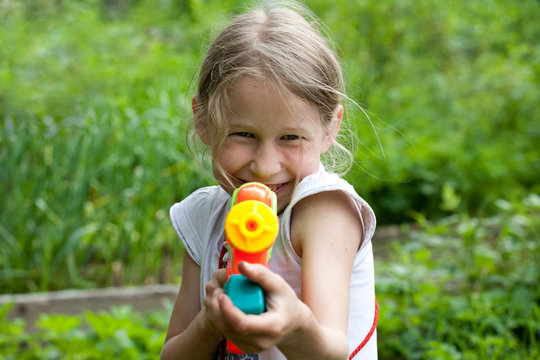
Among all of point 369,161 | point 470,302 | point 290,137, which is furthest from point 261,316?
point 369,161

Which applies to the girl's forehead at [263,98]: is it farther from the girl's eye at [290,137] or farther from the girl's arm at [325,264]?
the girl's arm at [325,264]

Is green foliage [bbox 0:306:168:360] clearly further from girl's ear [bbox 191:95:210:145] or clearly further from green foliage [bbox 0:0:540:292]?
girl's ear [bbox 191:95:210:145]

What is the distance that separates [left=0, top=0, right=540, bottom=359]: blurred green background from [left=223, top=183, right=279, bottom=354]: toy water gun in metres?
0.79

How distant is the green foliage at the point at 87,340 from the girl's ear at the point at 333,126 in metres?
1.80

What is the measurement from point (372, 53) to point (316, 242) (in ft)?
18.2

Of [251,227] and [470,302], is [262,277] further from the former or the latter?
[470,302]

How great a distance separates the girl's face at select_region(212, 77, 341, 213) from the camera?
4.12ft

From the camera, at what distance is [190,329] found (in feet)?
4.17

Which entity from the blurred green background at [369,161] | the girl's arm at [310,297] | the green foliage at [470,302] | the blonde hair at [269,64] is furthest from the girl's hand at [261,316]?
the green foliage at [470,302]

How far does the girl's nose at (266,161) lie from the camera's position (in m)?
1.27

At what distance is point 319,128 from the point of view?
136cm

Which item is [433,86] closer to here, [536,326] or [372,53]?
[372,53]

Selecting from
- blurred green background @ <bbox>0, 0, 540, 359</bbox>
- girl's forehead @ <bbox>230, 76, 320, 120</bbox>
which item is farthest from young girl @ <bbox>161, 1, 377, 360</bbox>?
blurred green background @ <bbox>0, 0, 540, 359</bbox>

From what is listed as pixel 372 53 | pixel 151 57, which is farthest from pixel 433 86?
pixel 151 57
